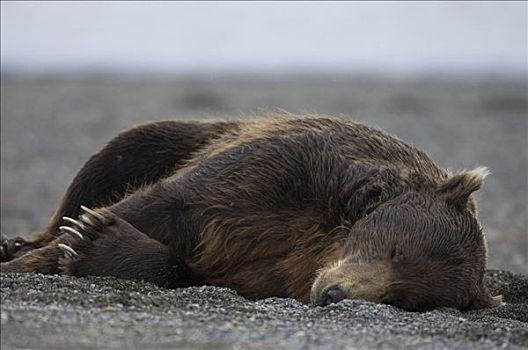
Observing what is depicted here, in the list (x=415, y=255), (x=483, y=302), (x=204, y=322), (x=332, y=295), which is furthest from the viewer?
(x=483, y=302)

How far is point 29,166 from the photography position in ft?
65.5

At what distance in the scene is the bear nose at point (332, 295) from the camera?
6.77m

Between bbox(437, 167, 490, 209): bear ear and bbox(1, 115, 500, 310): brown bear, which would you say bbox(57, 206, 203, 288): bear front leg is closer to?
bbox(1, 115, 500, 310): brown bear

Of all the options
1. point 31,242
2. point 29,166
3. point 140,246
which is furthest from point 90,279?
point 29,166

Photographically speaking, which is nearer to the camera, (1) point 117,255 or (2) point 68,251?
(1) point 117,255

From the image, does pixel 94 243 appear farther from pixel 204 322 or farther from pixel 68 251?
pixel 204 322

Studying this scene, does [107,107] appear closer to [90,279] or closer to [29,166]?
[29,166]

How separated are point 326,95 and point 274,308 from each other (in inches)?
1515

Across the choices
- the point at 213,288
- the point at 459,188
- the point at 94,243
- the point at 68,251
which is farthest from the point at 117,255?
the point at 459,188

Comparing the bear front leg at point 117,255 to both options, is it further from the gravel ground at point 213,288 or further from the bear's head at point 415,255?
the bear's head at point 415,255

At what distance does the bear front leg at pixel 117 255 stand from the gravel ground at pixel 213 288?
34cm

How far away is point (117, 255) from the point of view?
751 centimetres

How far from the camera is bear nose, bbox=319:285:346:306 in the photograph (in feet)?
22.2

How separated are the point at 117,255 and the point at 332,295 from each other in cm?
148
